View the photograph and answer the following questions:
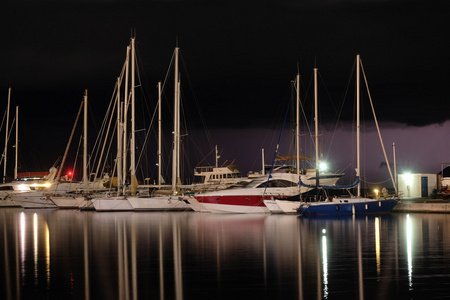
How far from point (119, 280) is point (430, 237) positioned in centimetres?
2189

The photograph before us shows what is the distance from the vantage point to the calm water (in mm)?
24141

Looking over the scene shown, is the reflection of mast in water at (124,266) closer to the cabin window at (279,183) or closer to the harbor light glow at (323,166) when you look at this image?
the cabin window at (279,183)

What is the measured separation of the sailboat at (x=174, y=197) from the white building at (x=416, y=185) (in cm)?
2408

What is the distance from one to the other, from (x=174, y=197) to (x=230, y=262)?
50415 mm

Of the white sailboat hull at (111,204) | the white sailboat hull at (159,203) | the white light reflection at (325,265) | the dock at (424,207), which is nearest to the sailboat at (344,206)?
the dock at (424,207)

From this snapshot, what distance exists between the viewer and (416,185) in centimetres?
8262

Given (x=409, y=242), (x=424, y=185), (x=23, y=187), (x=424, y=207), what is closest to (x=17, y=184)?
(x=23, y=187)

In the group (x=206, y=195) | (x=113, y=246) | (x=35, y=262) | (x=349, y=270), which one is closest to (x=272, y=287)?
(x=349, y=270)

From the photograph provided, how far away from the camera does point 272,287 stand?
24.8 metres

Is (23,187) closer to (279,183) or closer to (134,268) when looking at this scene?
(279,183)

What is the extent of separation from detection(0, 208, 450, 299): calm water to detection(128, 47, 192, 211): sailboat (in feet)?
93.2

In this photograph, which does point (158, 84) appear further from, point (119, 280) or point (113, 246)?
point (119, 280)

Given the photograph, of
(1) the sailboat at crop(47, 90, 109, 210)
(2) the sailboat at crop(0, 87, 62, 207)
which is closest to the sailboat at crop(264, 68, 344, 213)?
(1) the sailboat at crop(47, 90, 109, 210)

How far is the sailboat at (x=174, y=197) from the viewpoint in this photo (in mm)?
80812
